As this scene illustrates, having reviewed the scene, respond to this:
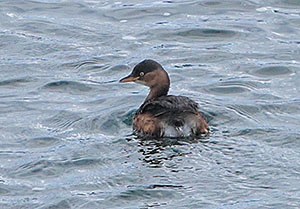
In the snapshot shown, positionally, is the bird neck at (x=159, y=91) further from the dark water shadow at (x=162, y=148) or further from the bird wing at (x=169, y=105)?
the dark water shadow at (x=162, y=148)

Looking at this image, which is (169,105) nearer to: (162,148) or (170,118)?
(170,118)

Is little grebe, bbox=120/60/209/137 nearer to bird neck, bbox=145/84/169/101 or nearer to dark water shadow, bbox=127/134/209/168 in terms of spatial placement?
dark water shadow, bbox=127/134/209/168

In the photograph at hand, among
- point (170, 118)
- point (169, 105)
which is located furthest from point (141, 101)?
point (170, 118)

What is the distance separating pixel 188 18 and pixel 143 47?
1.94 m

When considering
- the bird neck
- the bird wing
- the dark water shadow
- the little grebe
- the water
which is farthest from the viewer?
the bird neck

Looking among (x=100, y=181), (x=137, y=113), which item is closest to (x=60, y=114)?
(x=137, y=113)

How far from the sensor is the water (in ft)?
34.0

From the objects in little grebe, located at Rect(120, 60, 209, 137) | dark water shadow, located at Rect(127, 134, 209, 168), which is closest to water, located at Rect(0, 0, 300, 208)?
dark water shadow, located at Rect(127, 134, 209, 168)

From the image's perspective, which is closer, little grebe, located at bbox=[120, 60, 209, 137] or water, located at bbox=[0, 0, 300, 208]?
water, located at bbox=[0, 0, 300, 208]

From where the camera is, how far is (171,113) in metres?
12.1

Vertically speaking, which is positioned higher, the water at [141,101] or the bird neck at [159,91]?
the bird neck at [159,91]

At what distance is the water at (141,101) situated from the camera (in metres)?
10.4

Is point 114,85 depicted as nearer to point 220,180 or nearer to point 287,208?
point 220,180

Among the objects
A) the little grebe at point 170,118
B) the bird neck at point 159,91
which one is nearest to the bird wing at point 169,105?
the little grebe at point 170,118
